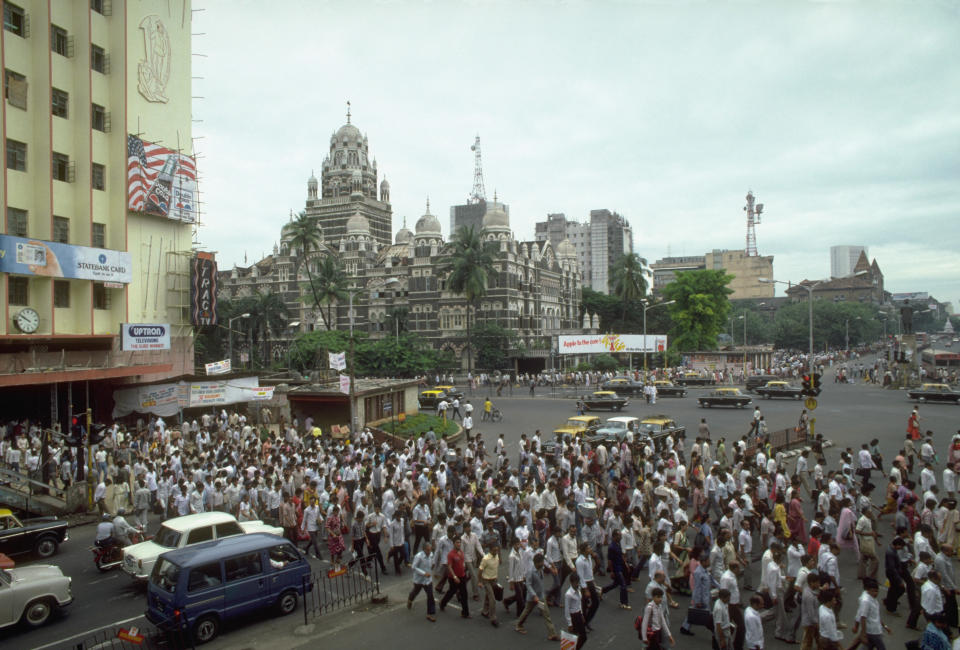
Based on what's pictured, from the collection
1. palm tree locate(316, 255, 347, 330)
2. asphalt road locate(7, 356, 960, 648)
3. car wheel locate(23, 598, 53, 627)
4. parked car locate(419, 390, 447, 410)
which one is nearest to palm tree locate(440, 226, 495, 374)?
asphalt road locate(7, 356, 960, 648)

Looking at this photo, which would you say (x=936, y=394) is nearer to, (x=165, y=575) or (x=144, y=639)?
(x=165, y=575)

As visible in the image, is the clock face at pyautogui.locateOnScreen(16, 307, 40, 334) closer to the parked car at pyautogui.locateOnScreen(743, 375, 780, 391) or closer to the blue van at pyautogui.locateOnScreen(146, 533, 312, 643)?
the blue van at pyautogui.locateOnScreen(146, 533, 312, 643)

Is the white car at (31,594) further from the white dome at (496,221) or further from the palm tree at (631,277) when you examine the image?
the palm tree at (631,277)

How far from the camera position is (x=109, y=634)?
34.5 feet

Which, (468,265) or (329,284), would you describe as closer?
(468,265)

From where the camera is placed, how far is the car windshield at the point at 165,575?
10.0 metres

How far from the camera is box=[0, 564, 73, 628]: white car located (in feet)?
34.4

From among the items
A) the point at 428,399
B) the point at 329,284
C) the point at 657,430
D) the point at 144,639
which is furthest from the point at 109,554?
the point at 329,284

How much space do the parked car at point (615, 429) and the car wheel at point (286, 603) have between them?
13575 millimetres

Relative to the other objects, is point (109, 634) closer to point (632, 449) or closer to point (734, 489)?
point (734, 489)

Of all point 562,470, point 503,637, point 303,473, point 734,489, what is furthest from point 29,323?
point 734,489

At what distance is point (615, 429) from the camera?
2386 centimetres

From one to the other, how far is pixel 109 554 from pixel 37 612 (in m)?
2.55

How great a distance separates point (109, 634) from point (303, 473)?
251 inches
